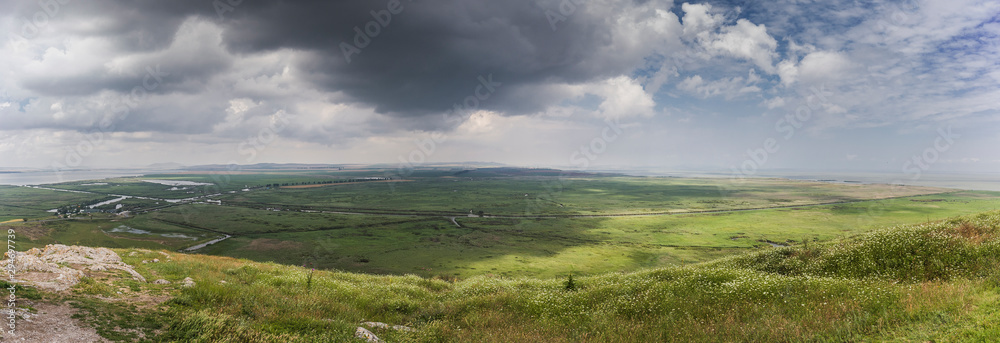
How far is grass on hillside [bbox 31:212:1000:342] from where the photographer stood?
963 cm

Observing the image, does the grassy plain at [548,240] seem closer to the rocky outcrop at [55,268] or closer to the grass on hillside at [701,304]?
the grass on hillside at [701,304]

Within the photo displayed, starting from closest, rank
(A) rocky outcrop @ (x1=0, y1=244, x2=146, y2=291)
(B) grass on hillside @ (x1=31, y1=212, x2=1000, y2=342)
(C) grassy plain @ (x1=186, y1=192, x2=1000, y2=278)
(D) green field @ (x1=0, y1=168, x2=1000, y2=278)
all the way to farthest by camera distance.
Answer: (B) grass on hillside @ (x1=31, y1=212, x2=1000, y2=342)
(A) rocky outcrop @ (x1=0, y1=244, x2=146, y2=291)
(C) grassy plain @ (x1=186, y1=192, x2=1000, y2=278)
(D) green field @ (x1=0, y1=168, x2=1000, y2=278)

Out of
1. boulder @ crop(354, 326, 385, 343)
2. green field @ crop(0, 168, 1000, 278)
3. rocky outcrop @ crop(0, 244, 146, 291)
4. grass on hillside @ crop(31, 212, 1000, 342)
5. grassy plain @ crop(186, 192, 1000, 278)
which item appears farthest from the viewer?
green field @ crop(0, 168, 1000, 278)

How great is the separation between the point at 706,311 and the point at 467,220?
115160mm

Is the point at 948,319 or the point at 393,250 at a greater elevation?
the point at 948,319

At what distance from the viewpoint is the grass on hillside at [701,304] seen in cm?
963

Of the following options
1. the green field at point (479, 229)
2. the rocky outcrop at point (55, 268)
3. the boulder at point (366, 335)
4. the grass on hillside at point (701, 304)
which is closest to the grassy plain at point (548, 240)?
the green field at point (479, 229)

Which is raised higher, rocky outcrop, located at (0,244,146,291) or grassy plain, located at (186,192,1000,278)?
rocky outcrop, located at (0,244,146,291)

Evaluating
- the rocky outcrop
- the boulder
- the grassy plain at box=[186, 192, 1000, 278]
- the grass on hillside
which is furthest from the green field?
the boulder

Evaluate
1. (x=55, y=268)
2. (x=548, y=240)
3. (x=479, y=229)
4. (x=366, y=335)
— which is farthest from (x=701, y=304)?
(x=479, y=229)

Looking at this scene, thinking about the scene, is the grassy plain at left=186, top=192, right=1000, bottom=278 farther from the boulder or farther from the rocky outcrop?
the boulder

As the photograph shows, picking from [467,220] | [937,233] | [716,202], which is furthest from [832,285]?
[716,202]

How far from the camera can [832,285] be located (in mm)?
13023

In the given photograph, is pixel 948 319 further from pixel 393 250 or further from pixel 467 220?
pixel 467 220
